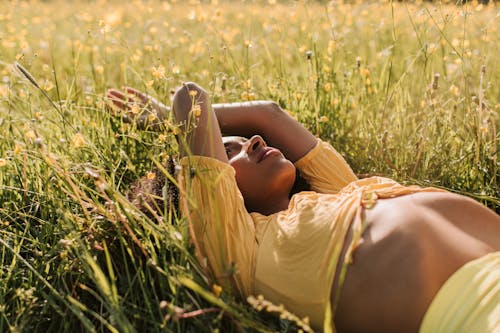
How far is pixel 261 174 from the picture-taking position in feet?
8.48

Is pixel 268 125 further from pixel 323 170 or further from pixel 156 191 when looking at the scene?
pixel 156 191

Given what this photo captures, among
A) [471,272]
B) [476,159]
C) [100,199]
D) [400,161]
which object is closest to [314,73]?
[400,161]

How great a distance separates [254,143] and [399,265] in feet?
2.89

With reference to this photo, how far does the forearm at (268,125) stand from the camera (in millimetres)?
2943

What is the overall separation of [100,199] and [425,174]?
1548mm

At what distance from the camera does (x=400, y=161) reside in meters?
3.16

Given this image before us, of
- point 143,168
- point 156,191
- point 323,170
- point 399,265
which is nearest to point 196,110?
point 156,191

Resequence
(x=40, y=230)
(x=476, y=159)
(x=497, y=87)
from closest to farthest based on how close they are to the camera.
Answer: (x=40, y=230)
(x=476, y=159)
(x=497, y=87)

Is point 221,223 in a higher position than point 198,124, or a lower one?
lower

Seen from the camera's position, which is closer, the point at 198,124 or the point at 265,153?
the point at 198,124

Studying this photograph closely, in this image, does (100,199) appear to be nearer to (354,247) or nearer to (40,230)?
(40,230)

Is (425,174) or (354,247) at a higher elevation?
(354,247)

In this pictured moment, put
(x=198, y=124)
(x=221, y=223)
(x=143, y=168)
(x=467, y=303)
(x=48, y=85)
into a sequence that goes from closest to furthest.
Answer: (x=467, y=303) < (x=221, y=223) < (x=198, y=124) < (x=48, y=85) < (x=143, y=168)

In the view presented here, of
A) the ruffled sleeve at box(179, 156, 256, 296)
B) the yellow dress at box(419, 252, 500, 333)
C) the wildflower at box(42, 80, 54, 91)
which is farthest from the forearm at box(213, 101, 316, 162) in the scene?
the yellow dress at box(419, 252, 500, 333)
